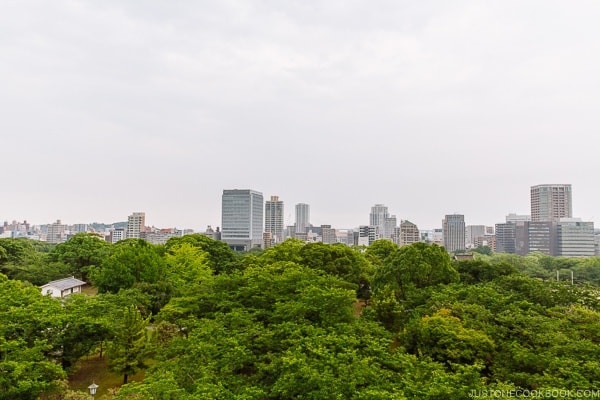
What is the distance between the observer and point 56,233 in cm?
16538

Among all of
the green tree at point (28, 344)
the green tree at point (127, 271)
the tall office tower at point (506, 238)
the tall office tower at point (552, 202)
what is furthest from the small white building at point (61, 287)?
the tall office tower at point (552, 202)

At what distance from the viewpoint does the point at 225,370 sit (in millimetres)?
10742

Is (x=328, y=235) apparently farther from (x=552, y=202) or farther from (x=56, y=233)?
(x=56, y=233)

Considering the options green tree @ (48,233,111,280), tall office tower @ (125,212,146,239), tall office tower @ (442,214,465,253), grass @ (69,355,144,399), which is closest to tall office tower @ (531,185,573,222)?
tall office tower @ (442,214,465,253)

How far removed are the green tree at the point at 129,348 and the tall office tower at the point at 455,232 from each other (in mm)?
131651

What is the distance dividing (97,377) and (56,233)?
180565 millimetres

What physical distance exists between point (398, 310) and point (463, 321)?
3.60 m

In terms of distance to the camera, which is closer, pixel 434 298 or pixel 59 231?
pixel 434 298

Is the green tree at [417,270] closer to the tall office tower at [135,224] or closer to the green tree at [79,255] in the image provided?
the green tree at [79,255]

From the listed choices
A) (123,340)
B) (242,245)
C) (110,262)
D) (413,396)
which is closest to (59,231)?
(242,245)

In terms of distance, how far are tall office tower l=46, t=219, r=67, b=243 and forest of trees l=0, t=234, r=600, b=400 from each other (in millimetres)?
166819

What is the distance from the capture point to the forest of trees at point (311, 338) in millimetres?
9672

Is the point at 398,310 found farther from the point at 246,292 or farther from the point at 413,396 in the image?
the point at 413,396

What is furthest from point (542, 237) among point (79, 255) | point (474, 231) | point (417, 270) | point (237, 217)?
point (79, 255)
